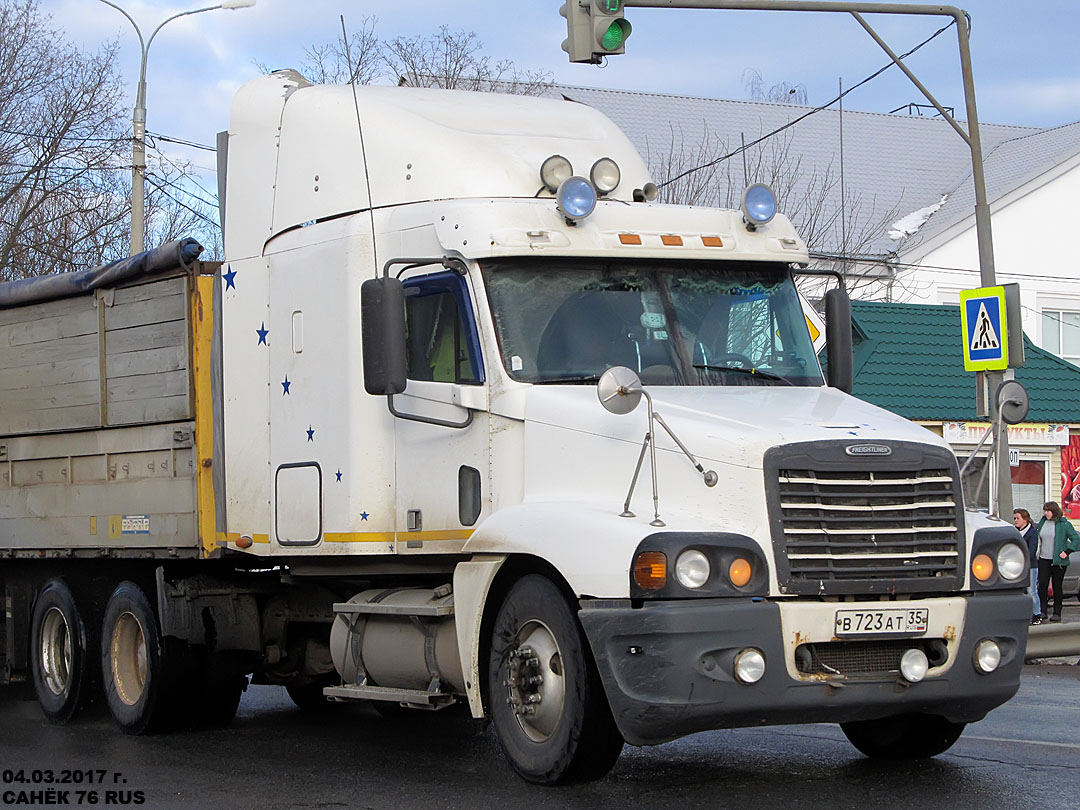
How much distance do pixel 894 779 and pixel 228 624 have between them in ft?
15.0

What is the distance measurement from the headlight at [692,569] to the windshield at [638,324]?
59.1 inches

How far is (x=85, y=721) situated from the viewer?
467 inches

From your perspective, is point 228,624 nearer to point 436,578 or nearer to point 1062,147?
point 436,578

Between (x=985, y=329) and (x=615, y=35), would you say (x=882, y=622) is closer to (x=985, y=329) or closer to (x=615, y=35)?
(x=615, y=35)

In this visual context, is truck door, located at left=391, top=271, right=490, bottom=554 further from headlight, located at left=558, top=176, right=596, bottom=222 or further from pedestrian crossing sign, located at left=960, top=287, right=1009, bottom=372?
pedestrian crossing sign, located at left=960, top=287, right=1009, bottom=372

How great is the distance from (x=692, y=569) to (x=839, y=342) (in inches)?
112

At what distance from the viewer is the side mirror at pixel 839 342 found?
381 inches

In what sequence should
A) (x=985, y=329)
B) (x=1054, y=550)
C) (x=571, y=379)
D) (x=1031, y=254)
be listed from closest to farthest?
(x=571, y=379)
(x=985, y=329)
(x=1054, y=550)
(x=1031, y=254)

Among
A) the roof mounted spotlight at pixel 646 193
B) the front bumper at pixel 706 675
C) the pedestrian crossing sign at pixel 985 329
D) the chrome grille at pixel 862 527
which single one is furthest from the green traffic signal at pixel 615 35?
the front bumper at pixel 706 675

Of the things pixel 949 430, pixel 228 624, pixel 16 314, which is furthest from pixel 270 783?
pixel 949 430

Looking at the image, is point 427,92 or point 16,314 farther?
point 16,314

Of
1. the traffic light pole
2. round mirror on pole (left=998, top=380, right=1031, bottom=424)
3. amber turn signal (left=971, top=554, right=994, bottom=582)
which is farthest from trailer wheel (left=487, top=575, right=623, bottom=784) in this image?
the traffic light pole

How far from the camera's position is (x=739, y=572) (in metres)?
7.43

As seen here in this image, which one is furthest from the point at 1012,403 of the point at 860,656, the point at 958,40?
the point at 958,40
